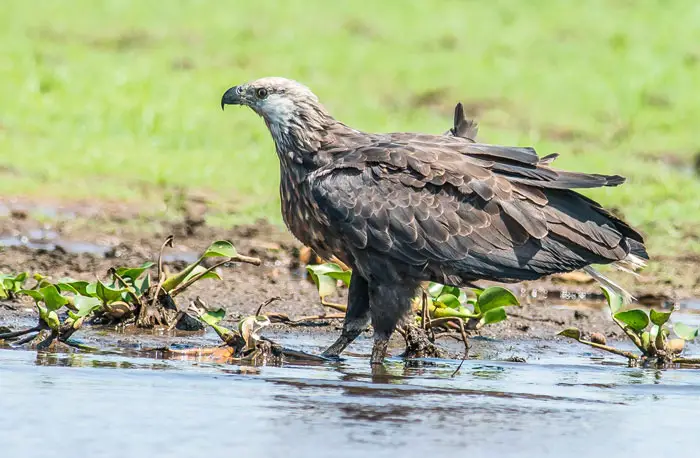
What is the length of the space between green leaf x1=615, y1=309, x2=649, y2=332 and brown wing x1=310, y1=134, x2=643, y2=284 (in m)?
0.30

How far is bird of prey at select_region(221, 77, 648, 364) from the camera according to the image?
7211mm

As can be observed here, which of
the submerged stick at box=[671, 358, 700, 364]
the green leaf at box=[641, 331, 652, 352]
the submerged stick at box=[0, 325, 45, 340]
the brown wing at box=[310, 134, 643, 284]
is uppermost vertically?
the brown wing at box=[310, 134, 643, 284]

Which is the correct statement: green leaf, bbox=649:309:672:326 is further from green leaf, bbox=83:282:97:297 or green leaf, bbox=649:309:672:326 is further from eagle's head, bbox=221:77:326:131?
green leaf, bbox=83:282:97:297

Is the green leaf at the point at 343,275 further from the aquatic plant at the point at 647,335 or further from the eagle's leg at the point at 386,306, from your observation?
the aquatic plant at the point at 647,335

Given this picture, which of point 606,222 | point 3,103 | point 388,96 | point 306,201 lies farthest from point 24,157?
point 606,222

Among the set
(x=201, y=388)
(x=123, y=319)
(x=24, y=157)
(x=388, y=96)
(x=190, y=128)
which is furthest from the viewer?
(x=388, y=96)

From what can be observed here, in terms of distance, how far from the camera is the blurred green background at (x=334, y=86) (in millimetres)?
12727

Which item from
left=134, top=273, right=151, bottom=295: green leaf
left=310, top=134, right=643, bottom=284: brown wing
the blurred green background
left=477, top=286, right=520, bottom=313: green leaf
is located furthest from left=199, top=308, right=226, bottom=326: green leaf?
the blurred green background

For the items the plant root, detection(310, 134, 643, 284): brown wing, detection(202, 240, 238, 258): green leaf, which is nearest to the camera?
detection(310, 134, 643, 284): brown wing

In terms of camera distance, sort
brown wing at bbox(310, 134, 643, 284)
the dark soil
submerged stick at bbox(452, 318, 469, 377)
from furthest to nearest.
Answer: the dark soil → brown wing at bbox(310, 134, 643, 284) → submerged stick at bbox(452, 318, 469, 377)

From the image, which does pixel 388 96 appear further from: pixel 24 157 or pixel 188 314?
pixel 188 314

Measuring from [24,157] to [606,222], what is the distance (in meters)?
6.91

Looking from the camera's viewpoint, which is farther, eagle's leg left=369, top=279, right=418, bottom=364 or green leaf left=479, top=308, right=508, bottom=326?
green leaf left=479, top=308, right=508, bottom=326

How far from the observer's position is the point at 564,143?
15.2m
